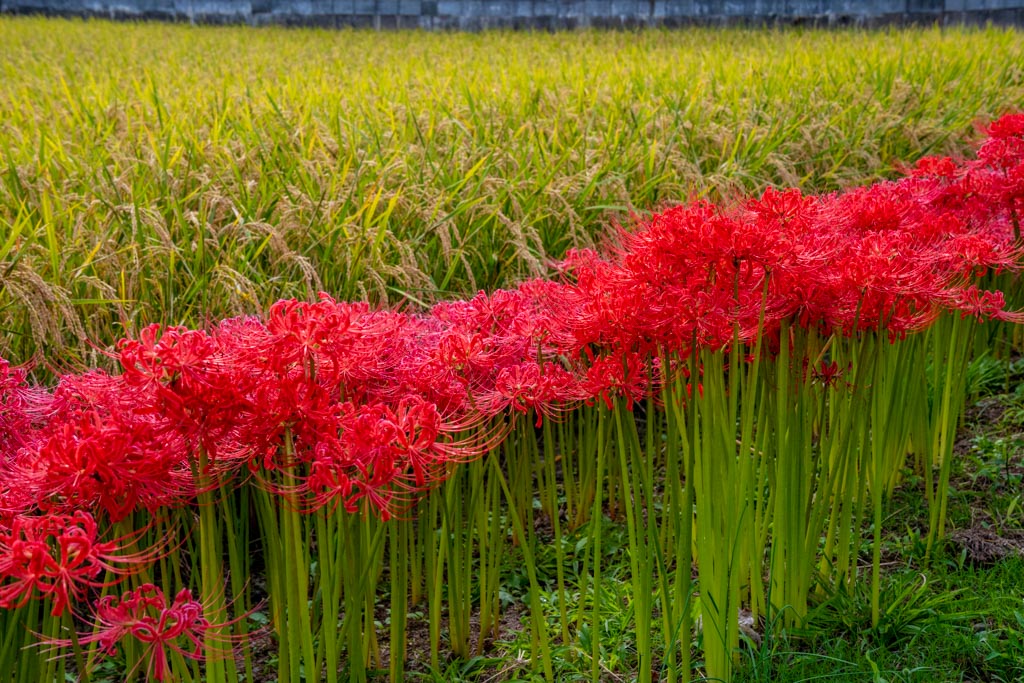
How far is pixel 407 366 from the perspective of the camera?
185cm

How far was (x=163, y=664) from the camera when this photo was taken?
127 centimetres

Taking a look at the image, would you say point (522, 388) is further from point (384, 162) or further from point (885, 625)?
point (384, 162)

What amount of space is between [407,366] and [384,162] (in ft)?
7.46

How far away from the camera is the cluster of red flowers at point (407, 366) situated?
53.0 inches

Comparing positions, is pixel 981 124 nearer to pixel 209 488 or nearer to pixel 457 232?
pixel 457 232

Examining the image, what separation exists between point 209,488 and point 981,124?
4545mm

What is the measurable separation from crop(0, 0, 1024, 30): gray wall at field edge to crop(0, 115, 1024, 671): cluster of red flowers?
13439mm

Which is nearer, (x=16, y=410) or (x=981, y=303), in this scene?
(x=16, y=410)

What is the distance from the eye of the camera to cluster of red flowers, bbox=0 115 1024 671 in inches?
53.0

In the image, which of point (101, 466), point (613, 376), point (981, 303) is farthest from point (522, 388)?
point (981, 303)

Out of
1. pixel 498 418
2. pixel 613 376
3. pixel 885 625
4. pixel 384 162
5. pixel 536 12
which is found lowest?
pixel 885 625

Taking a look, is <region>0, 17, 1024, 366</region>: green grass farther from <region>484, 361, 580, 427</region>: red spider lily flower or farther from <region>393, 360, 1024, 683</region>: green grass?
<region>393, 360, 1024, 683</region>: green grass

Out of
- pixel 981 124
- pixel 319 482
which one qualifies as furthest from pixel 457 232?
pixel 981 124

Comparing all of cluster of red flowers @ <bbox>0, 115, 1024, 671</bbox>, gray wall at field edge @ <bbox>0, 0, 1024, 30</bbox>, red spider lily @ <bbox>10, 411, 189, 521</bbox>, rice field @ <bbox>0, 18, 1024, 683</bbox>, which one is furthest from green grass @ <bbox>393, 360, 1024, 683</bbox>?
gray wall at field edge @ <bbox>0, 0, 1024, 30</bbox>
